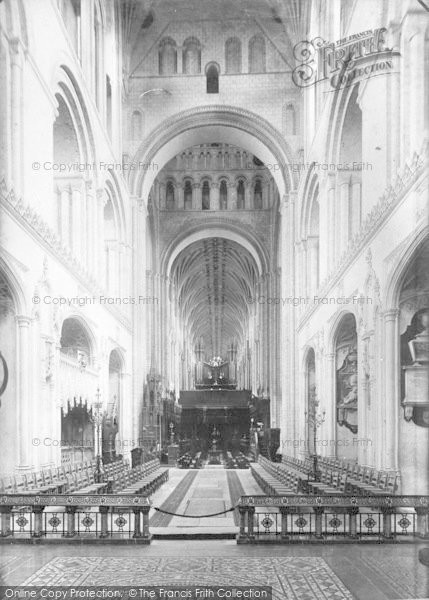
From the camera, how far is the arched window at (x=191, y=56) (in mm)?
15344

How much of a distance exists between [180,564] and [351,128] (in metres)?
11.3

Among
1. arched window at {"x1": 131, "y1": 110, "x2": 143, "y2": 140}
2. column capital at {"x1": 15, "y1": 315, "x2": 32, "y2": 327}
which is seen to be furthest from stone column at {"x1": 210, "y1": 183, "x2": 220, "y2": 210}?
column capital at {"x1": 15, "y1": 315, "x2": 32, "y2": 327}

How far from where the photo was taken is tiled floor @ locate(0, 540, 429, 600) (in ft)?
23.9

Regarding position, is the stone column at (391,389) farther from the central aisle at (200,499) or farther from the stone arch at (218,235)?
the stone arch at (218,235)

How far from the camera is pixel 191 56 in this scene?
1614 cm

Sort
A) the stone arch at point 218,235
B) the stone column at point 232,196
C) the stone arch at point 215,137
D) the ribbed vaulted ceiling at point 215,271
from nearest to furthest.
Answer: the stone arch at point 215,137 < the stone column at point 232,196 < the stone arch at point 218,235 < the ribbed vaulted ceiling at point 215,271

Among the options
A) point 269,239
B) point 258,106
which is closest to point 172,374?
point 269,239

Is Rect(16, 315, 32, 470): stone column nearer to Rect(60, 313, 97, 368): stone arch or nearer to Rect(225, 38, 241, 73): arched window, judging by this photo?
Rect(60, 313, 97, 368): stone arch

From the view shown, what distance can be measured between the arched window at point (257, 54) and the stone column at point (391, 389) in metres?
7.10

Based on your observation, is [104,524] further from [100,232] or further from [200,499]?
[100,232]

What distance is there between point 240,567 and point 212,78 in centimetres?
1293

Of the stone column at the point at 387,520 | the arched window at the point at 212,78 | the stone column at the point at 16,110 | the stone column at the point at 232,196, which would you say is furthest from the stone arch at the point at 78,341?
the stone column at the point at 232,196

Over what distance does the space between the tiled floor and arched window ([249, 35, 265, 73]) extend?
35.1 ft

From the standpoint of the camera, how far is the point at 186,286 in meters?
45.5
